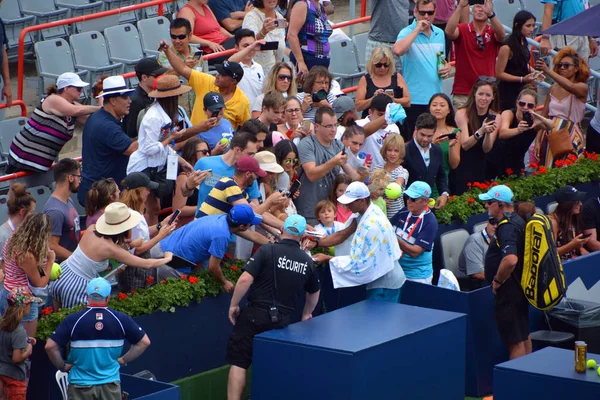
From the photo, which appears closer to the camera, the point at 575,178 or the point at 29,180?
the point at 29,180

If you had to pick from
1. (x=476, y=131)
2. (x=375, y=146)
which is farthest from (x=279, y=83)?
(x=476, y=131)

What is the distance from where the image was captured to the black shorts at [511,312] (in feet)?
33.7

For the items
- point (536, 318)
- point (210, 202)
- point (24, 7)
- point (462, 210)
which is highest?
point (24, 7)

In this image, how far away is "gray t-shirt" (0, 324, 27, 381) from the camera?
26.8 feet

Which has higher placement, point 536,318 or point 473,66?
point 473,66

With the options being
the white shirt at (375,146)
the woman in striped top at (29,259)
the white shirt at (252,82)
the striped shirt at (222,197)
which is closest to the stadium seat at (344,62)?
the white shirt at (252,82)

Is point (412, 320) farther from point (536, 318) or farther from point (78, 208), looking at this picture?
point (78, 208)

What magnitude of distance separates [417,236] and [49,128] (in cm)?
365

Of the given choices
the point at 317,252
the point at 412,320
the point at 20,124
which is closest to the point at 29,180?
the point at 20,124

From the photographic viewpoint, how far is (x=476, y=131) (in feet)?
40.7

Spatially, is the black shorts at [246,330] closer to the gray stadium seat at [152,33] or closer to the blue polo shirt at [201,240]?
the blue polo shirt at [201,240]

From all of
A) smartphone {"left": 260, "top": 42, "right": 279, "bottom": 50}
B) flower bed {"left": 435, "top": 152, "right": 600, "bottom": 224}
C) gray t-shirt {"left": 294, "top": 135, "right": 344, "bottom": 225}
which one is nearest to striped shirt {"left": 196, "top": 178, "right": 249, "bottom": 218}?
gray t-shirt {"left": 294, "top": 135, "right": 344, "bottom": 225}

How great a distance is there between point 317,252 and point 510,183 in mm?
3108

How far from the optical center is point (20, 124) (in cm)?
1216
